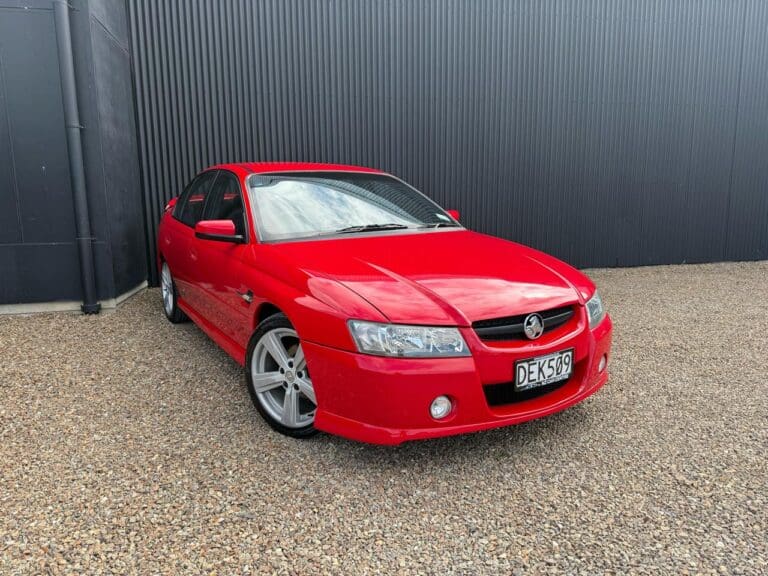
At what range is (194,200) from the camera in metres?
4.41

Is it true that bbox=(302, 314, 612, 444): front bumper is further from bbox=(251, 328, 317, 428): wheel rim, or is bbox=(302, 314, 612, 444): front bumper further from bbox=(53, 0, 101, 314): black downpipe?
bbox=(53, 0, 101, 314): black downpipe

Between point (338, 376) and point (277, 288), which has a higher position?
point (277, 288)

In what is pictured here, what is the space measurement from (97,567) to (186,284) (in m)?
2.65

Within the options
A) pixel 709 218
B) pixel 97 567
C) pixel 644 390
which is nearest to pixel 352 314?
pixel 97 567

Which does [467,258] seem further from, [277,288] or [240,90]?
[240,90]

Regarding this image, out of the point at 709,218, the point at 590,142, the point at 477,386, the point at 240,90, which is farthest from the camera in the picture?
the point at 709,218

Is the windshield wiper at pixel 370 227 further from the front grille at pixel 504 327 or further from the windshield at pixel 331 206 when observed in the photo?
the front grille at pixel 504 327

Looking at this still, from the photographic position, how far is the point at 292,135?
6.79 metres

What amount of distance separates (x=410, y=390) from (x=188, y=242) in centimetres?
262

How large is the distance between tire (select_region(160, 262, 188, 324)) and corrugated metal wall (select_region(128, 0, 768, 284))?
5.70 ft

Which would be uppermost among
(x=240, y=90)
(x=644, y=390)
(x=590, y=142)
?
(x=240, y=90)

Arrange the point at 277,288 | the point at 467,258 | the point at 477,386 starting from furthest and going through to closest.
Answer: the point at 467,258 < the point at 277,288 < the point at 477,386

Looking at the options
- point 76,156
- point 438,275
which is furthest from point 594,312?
point 76,156

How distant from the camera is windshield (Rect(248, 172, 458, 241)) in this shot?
3.21m
